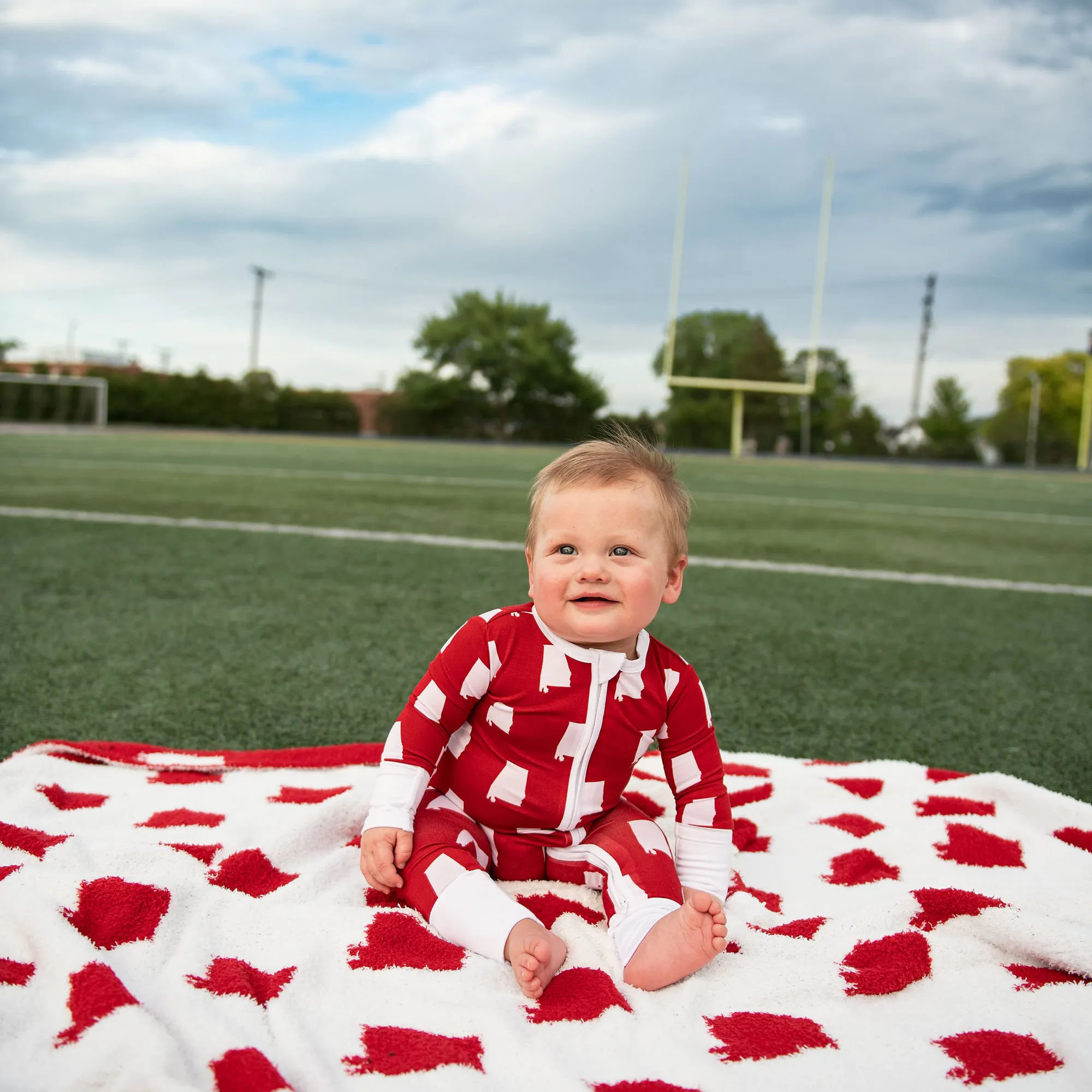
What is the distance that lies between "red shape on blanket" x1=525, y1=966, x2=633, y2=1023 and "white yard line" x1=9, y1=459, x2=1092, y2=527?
6952mm

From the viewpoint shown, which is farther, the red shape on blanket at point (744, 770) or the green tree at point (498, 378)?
the green tree at point (498, 378)

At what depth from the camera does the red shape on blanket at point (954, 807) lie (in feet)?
5.46

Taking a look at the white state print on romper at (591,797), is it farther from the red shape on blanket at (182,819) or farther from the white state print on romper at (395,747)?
the red shape on blanket at (182,819)

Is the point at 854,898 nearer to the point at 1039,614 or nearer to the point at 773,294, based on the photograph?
the point at 1039,614

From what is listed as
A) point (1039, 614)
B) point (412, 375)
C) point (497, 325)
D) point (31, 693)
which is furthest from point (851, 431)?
point (31, 693)

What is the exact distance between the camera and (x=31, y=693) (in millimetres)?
2146

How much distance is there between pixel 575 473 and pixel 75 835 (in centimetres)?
93

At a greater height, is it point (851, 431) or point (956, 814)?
point (851, 431)

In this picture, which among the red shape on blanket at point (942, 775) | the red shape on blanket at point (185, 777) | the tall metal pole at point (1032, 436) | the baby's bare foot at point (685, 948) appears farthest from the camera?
the tall metal pole at point (1032, 436)

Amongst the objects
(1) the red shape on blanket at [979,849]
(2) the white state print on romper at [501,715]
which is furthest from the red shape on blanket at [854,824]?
(2) the white state print on romper at [501,715]

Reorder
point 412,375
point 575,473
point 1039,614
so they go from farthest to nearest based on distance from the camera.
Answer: point 412,375, point 1039,614, point 575,473

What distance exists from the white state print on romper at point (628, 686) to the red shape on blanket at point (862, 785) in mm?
686

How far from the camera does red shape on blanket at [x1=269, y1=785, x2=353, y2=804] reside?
1627 millimetres

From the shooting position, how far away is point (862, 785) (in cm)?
180
